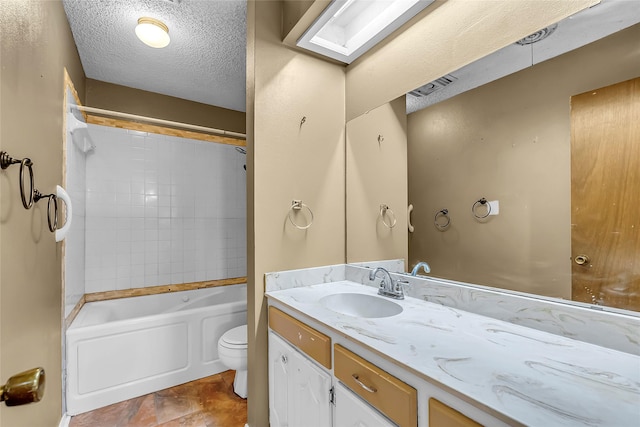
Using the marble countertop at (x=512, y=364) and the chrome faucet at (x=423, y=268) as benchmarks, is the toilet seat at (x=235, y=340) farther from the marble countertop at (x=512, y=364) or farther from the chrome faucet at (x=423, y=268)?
the chrome faucet at (x=423, y=268)

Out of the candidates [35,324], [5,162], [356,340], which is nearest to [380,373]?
[356,340]

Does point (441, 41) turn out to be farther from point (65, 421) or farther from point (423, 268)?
point (65, 421)

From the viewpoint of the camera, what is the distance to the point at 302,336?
1259 mm

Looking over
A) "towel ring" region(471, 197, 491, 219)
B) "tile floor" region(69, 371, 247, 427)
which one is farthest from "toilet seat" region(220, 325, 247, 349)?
"towel ring" region(471, 197, 491, 219)

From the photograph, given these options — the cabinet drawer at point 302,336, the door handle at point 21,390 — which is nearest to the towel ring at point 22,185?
the door handle at point 21,390

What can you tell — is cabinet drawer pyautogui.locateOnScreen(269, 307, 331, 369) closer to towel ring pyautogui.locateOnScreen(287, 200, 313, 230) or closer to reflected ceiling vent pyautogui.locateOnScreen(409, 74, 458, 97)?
towel ring pyautogui.locateOnScreen(287, 200, 313, 230)

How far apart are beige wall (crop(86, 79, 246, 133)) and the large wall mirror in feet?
8.62

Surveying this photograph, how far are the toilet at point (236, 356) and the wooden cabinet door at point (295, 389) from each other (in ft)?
1.70

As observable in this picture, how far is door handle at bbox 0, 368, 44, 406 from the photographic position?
57 cm

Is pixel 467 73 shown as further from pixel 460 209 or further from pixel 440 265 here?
pixel 440 265

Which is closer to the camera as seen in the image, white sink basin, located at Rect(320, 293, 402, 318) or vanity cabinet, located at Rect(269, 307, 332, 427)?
vanity cabinet, located at Rect(269, 307, 332, 427)

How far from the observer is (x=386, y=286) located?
4.98 ft

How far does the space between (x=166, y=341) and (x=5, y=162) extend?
172cm

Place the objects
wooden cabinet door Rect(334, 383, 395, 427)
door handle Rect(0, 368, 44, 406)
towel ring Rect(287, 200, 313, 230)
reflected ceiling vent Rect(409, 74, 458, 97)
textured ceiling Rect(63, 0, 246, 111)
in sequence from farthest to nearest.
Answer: textured ceiling Rect(63, 0, 246, 111) → towel ring Rect(287, 200, 313, 230) → reflected ceiling vent Rect(409, 74, 458, 97) → wooden cabinet door Rect(334, 383, 395, 427) → door handle Rect(0, 368, 44, 406)
